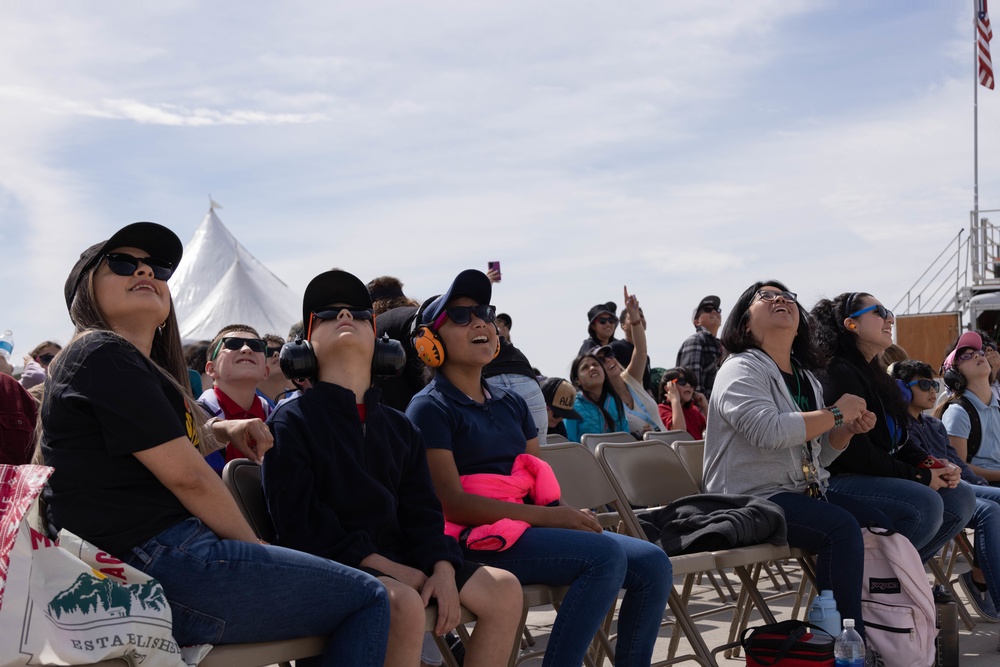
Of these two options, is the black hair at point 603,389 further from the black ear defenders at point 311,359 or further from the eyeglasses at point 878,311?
the black ear defenders at point 311,359

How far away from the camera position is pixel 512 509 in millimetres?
3447

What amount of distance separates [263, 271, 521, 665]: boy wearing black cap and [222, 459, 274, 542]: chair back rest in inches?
5.5

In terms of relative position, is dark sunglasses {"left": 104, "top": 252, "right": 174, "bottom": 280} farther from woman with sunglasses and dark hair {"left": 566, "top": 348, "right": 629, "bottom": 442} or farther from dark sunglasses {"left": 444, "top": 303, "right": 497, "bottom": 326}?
woman with sunglasses and dark hair {"left": 566, "top": 348, "right": 629, "bottom": 442}

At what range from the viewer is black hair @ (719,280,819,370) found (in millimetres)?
4777

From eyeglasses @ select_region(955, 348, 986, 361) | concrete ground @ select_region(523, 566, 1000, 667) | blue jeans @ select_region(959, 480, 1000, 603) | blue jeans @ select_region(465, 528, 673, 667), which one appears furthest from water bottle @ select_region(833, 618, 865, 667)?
eyeglasses @ select_region(955, 348, 986, 361)

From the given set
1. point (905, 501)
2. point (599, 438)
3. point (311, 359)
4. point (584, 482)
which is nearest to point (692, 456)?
point (599, 438)

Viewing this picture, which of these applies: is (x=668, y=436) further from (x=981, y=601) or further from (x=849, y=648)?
(x=849, y=648)

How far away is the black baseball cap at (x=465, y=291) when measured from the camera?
369 centimetres

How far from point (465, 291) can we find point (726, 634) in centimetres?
269

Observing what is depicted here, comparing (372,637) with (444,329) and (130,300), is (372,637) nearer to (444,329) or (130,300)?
(130,300)

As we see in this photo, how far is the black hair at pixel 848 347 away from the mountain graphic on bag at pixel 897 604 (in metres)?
0.80

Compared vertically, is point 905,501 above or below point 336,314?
below

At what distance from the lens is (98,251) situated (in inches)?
106

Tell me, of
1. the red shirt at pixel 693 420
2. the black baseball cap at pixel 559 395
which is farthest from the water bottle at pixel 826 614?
the red shirt at pixel 693 420
